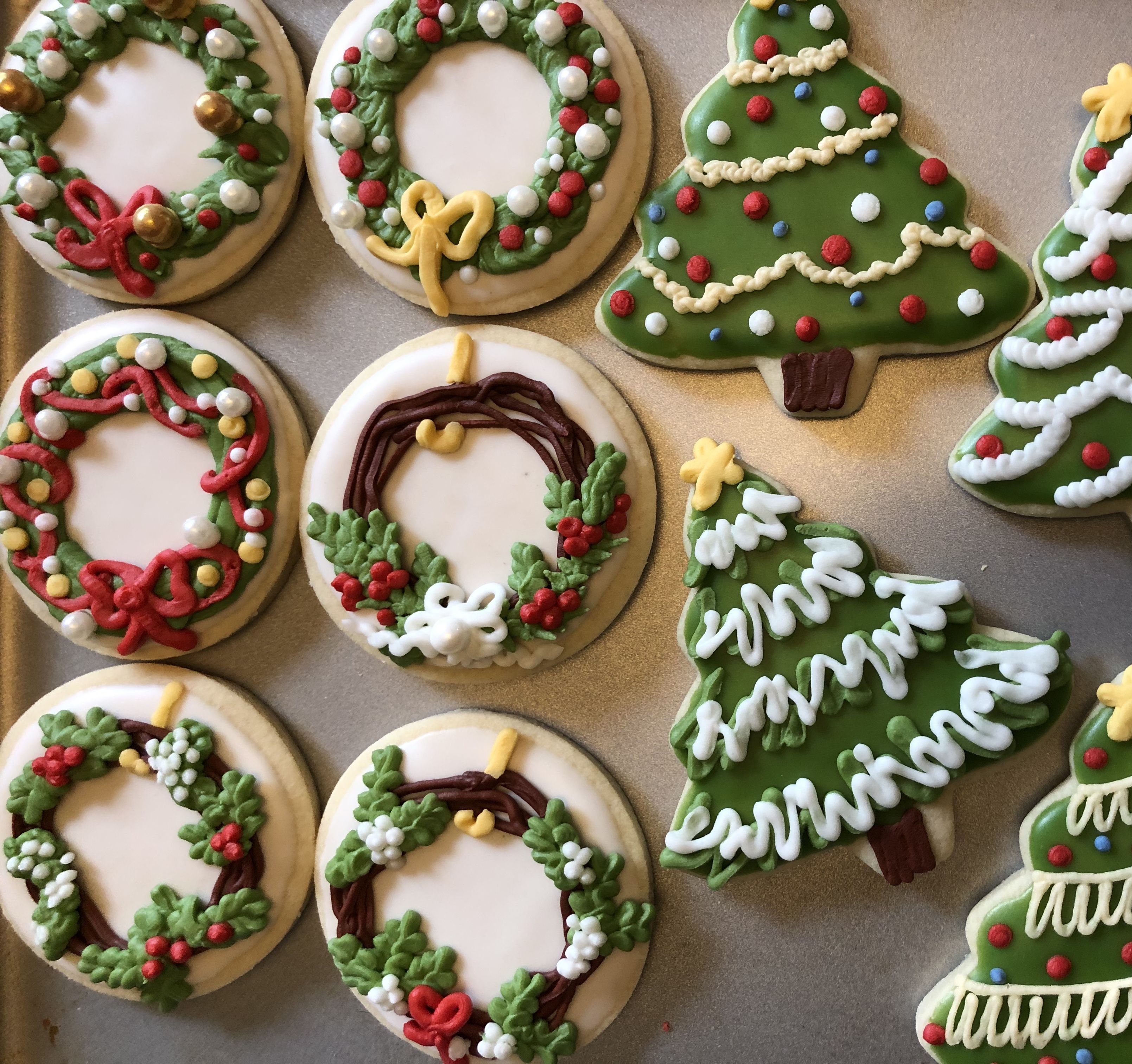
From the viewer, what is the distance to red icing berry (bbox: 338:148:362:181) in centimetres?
143

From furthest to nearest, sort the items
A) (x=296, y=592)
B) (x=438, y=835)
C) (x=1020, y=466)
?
(x=296, y=592) → (x=438, y=835) → (x=1020, y=466)

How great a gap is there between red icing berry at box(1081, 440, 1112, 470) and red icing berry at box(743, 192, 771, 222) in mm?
600

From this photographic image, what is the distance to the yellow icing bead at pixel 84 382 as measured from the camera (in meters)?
1.48

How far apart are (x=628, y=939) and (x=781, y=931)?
0.26m

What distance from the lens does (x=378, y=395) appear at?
1.46m

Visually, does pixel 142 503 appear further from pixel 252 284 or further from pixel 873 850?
pixel 873 850

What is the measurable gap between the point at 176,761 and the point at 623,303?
105cm

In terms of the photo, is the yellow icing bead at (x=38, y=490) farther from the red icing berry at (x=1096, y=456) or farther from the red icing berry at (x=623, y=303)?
the red icing berry at (x=1096, y=456)

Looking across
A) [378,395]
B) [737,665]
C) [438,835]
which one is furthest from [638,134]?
[438,835]

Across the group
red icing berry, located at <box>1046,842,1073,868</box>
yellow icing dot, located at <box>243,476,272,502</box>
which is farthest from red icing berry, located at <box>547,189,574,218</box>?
red icing berry, located at <box>1046,842,1073,868</box>

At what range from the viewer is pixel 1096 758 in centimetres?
133

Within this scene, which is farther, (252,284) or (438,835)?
(252,284)

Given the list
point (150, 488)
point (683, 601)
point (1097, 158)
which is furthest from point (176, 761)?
point (1097, 158)

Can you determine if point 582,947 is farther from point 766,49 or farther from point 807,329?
point 766,49
